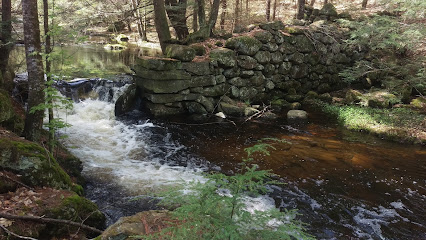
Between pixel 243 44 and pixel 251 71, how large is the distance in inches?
46.6

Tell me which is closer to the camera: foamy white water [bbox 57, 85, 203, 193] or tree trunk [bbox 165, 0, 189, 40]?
foamy white water [bbox 57, 85, 203, 193]

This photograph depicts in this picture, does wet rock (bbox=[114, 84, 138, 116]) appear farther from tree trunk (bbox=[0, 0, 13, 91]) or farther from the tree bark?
tree trunk (bbox=[0, 0, 13, 91])

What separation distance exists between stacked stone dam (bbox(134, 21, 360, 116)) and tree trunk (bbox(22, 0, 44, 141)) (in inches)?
199

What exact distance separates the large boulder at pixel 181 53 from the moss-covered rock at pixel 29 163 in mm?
6600

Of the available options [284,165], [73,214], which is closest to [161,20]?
[284,165]

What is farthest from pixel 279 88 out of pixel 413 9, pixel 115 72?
pixel 115 72

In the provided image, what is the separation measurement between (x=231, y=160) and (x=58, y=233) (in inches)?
173

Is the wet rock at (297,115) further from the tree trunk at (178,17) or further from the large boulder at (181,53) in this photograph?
the tree trunk at (178,17)

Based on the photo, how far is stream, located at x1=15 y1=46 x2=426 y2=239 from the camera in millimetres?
4918

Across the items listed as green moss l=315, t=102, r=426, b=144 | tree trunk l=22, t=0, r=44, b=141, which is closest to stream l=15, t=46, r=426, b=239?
green moss l=315, t=102, r=426, b=144

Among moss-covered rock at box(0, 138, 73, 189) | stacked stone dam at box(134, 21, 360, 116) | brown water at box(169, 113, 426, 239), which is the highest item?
stacked stone dam at box(134, 21, 360, 116)

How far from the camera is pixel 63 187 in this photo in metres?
4.18

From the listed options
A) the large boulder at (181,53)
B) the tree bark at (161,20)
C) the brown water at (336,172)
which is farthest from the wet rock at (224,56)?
the brown water at (336,172)

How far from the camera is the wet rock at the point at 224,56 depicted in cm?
1077
